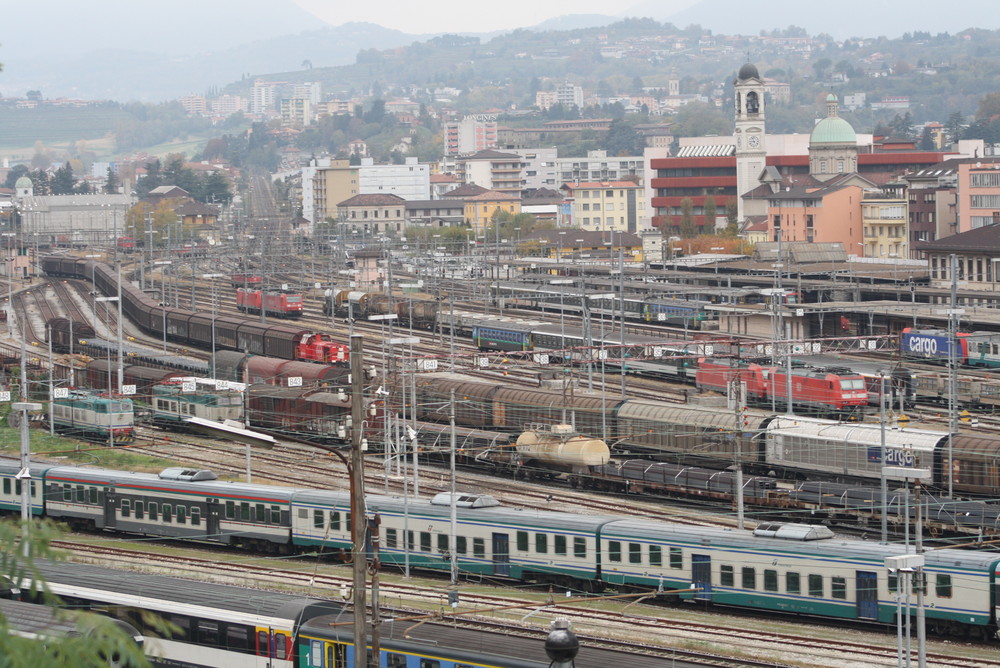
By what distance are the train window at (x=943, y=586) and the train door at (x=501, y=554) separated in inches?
376

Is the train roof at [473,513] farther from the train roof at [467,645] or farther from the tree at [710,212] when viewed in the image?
the tree at [710,212]

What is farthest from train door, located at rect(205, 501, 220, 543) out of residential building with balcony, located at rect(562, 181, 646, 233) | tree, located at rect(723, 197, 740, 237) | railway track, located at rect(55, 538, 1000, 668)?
residential building with balcony, located at rect(562, 181, 646, 233)

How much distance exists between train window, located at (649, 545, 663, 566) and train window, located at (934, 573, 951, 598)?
573 cm

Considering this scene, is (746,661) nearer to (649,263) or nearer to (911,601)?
(911,601)

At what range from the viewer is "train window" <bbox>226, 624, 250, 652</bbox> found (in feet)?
76.8

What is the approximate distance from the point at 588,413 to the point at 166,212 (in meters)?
141

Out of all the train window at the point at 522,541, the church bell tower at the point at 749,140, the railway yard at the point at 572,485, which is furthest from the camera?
the church bell tower at the point at 749,140

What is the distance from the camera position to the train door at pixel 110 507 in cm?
3775

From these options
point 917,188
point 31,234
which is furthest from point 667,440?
point 31,234

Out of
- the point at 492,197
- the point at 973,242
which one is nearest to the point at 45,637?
the point at 973,242

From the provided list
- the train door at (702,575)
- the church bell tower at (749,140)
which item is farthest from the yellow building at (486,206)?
the train door at (702,575)

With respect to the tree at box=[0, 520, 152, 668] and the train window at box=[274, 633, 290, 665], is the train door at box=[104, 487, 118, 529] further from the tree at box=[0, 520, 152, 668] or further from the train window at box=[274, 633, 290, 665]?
the tree at box=[0, 520, 152, 668]

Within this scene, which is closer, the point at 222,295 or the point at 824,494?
the point at 824,494

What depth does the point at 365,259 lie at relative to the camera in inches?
4446
